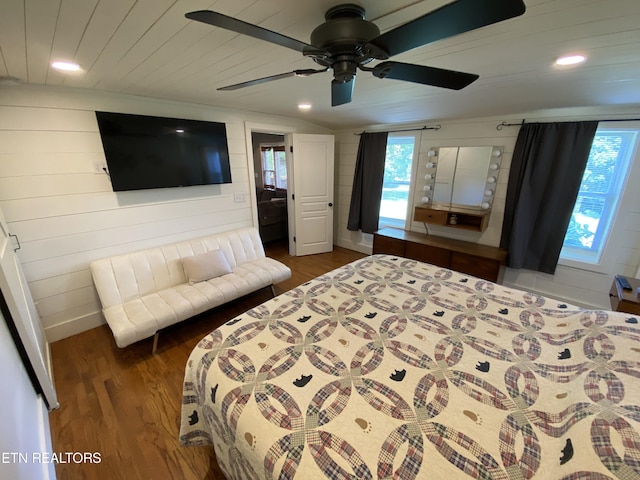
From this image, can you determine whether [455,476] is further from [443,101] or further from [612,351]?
[443,101]

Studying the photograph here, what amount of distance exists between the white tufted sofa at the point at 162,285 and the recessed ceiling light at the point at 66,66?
1489mm

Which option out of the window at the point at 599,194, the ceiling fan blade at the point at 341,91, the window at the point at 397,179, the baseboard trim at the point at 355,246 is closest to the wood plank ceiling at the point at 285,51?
the ceiling fan blade at the point at 341,91

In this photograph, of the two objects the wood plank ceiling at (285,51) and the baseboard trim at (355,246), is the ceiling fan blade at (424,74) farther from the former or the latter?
the baseboard trim at (355,246)

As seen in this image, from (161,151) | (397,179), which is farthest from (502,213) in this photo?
(161,151)

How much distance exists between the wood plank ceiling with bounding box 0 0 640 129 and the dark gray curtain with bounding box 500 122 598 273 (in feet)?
1.12

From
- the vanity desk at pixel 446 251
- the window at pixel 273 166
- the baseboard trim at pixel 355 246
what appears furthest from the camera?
the window at pixel 273 166

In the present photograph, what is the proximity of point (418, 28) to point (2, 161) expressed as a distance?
2897 millimetres

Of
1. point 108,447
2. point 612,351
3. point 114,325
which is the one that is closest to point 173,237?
point 114,325

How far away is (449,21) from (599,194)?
9.79 ft

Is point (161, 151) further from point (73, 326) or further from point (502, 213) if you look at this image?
point (502, 213)

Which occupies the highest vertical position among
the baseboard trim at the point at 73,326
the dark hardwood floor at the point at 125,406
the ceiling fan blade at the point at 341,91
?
the ceiling fan blade at the point at 341,91

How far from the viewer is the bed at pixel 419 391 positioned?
754mm

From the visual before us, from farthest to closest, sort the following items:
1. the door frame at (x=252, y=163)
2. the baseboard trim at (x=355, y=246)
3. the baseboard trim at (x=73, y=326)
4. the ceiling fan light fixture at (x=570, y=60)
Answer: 1. the baseboard trim at (x=355, y=246)
2. the door frame at (x=252, y=163)
3. the baseboard trim at (x=73, y=326)
4. the ceiling fan light fixture at (x=570, y=60)

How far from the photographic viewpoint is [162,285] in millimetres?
2521
